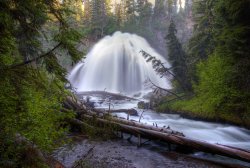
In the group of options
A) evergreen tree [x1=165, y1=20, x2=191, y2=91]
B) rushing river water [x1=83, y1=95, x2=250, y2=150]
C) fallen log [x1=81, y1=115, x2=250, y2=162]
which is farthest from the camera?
evergreen tree [x1=165, y1=20, x2=191, y2=91]

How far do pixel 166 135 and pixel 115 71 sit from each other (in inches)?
1498

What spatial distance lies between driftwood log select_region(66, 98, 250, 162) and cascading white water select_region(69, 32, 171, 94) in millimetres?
30400

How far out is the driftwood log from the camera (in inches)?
415

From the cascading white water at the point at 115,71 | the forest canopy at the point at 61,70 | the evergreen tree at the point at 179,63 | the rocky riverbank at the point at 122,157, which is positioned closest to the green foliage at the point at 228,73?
→ the forest canopy at the point at 61,70

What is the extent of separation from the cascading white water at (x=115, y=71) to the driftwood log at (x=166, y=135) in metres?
30.4

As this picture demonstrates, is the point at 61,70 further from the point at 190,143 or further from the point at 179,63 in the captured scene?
the point at 179,63

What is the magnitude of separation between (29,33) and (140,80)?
40682 millimetres

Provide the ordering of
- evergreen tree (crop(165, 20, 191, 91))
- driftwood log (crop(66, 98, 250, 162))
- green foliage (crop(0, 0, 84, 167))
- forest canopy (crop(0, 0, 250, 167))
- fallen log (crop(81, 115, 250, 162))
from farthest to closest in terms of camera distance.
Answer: evergreen tree (crop(165, 20, 191, 91)) → driftwood log (crop(66, 98, 250, 162)) → fallen log (crop(81, 115, 250, 162)) → forest canopy (crop(0, 0, 250, 167)) → green foliage (crop(0, 0, 84, 167))

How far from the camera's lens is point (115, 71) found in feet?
165

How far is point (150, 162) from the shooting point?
37.2ft

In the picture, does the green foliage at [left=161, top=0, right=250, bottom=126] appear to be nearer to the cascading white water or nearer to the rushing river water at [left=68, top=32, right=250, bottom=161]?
the rushing river water at [left=68, top=32, right=250, bottom=161]

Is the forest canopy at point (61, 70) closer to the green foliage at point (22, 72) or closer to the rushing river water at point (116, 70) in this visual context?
the green foliage at point (22, 72)

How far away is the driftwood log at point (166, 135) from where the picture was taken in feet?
34.6

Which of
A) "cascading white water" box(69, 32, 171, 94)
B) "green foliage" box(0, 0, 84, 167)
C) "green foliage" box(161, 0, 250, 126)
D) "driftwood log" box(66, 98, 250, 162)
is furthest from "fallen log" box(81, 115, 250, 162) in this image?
"cascading white water" box(69, 32, 171, 94)
